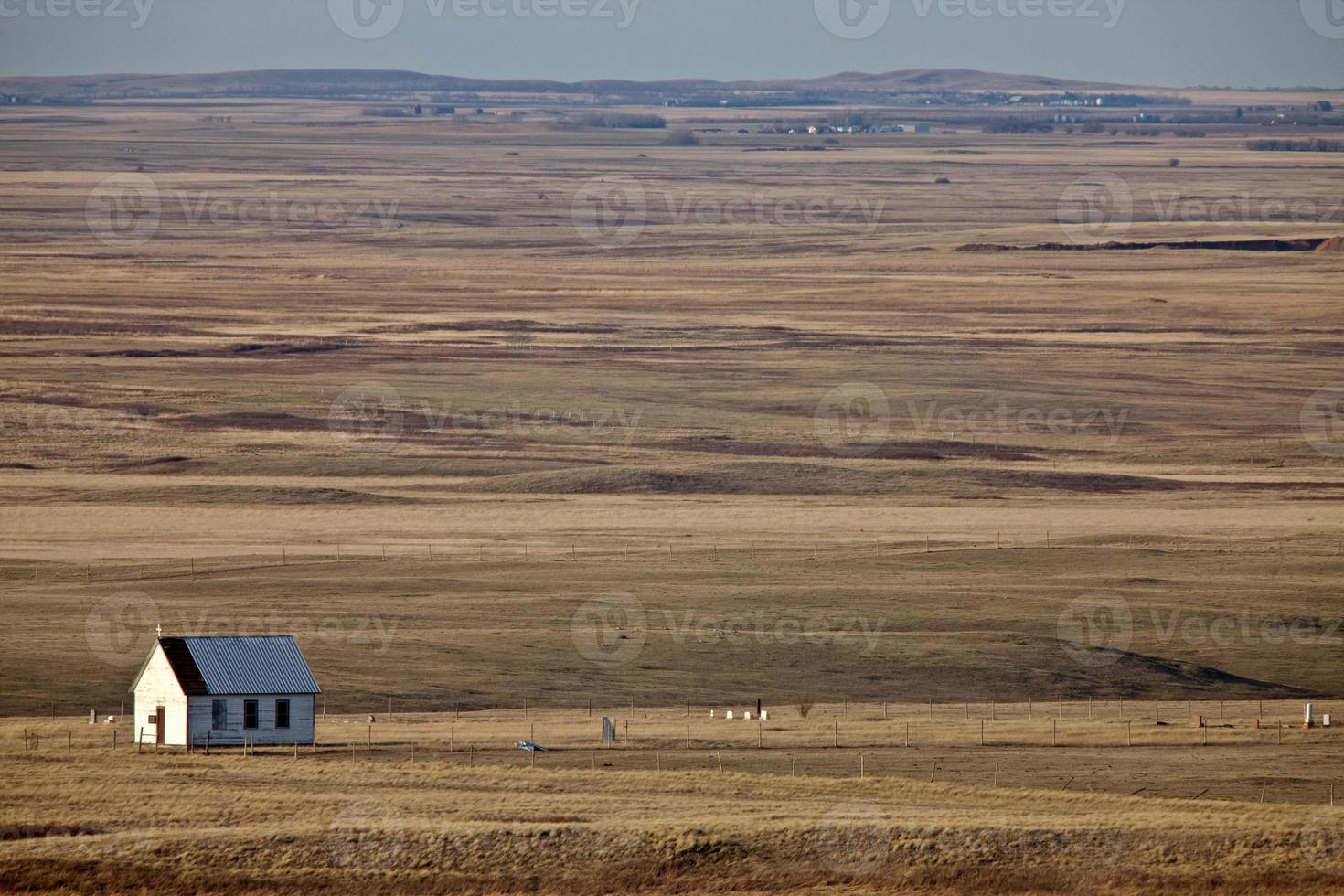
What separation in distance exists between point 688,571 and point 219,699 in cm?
2564

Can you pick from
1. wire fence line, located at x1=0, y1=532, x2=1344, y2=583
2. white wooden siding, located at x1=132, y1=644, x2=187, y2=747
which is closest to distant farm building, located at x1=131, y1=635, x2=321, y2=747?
white wooden siding, located at x1=132, y1=644, x2=187, y2=747

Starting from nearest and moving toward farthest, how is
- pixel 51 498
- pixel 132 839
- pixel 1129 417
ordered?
pixel 132 839, pixel 51 498, pixel 1129 417

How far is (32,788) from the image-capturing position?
129ft

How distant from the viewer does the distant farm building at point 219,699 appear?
46406 mm

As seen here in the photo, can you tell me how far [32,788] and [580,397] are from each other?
67.1m

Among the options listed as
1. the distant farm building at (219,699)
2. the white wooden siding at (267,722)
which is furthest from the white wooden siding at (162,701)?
the white wooden siding at (267,722)

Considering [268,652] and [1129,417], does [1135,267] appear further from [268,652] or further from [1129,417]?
[268,652]

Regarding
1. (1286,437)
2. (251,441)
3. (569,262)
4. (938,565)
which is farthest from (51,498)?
(569,262)

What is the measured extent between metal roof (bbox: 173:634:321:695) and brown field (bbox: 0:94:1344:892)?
2.19 meters

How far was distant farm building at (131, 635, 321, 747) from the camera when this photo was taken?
46406 mm

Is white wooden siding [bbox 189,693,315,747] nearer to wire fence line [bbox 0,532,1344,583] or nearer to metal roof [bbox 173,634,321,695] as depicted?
Result: metal roof [bbox 173,634,321,695]

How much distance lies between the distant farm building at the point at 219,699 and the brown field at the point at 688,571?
1.17 m

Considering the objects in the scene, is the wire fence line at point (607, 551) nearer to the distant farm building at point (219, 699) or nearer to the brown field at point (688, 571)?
the brown field at point (688, 571)

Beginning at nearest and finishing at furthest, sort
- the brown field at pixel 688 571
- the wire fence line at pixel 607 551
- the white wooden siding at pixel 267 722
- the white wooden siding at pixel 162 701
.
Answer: the brown field at pixel 688 571
the white wooden siding at pixel 162 701
the white wooden siding at pixel 267 722
the wire fence line at pixel 607 551
